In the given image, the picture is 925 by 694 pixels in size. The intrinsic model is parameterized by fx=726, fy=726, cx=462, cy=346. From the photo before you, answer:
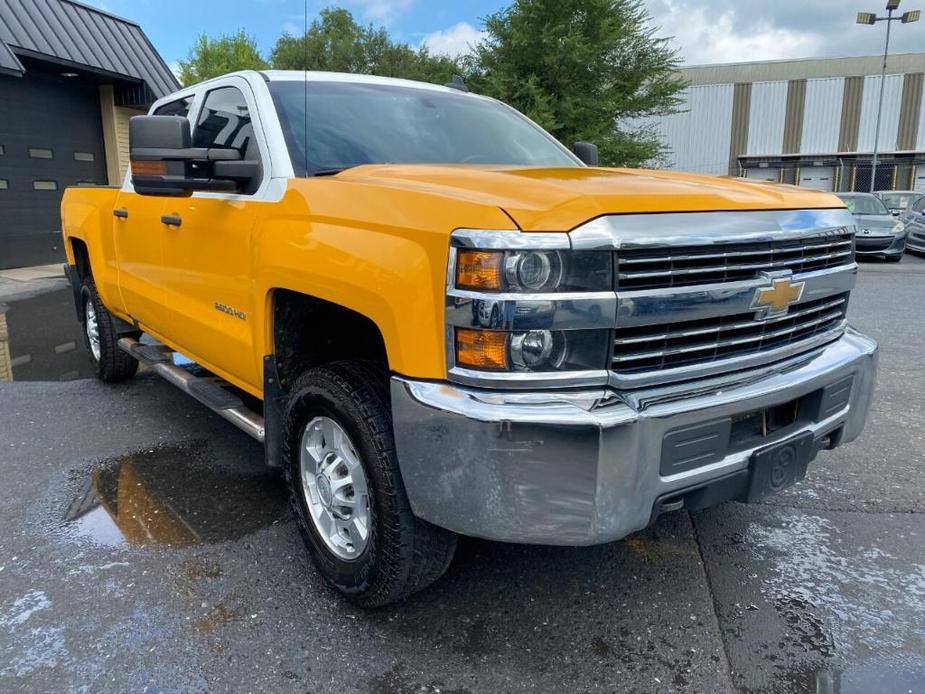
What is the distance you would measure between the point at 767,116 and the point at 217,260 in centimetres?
4375

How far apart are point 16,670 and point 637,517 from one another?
205 cm

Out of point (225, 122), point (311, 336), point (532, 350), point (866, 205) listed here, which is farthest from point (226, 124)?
point (866, 205)

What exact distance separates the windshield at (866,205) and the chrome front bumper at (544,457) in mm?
16626

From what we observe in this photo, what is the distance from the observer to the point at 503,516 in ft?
6.87

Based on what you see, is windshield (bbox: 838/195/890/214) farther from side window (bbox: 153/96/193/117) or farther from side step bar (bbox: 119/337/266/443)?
side step bar (bbox: 119/337/266/443)

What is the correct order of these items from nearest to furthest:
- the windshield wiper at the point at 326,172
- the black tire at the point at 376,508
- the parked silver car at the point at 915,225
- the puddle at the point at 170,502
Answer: the black tire at the point at 376,508 < the windshield wiper at the point at 326,172 < the puddle at the point at 170,502 < the parked silver car at the point at 915,225

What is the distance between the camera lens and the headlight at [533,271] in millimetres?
2014

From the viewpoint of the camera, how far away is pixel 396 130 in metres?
3.43

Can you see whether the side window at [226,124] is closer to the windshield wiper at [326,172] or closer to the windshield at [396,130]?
the windshield at [396,130]

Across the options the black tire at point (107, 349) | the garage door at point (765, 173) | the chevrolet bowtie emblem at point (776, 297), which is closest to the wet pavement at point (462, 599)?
the chevrolet bowtie emblem at point (776, 297)

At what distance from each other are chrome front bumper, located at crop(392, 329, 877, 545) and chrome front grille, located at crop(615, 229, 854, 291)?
33 centimetres

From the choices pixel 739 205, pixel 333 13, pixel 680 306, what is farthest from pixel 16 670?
pixel 333 13

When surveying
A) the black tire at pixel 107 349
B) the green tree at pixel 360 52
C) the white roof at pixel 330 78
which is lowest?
the black tire at pixel 107 349

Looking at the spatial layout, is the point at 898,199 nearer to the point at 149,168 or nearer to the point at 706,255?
the point at 706,255
